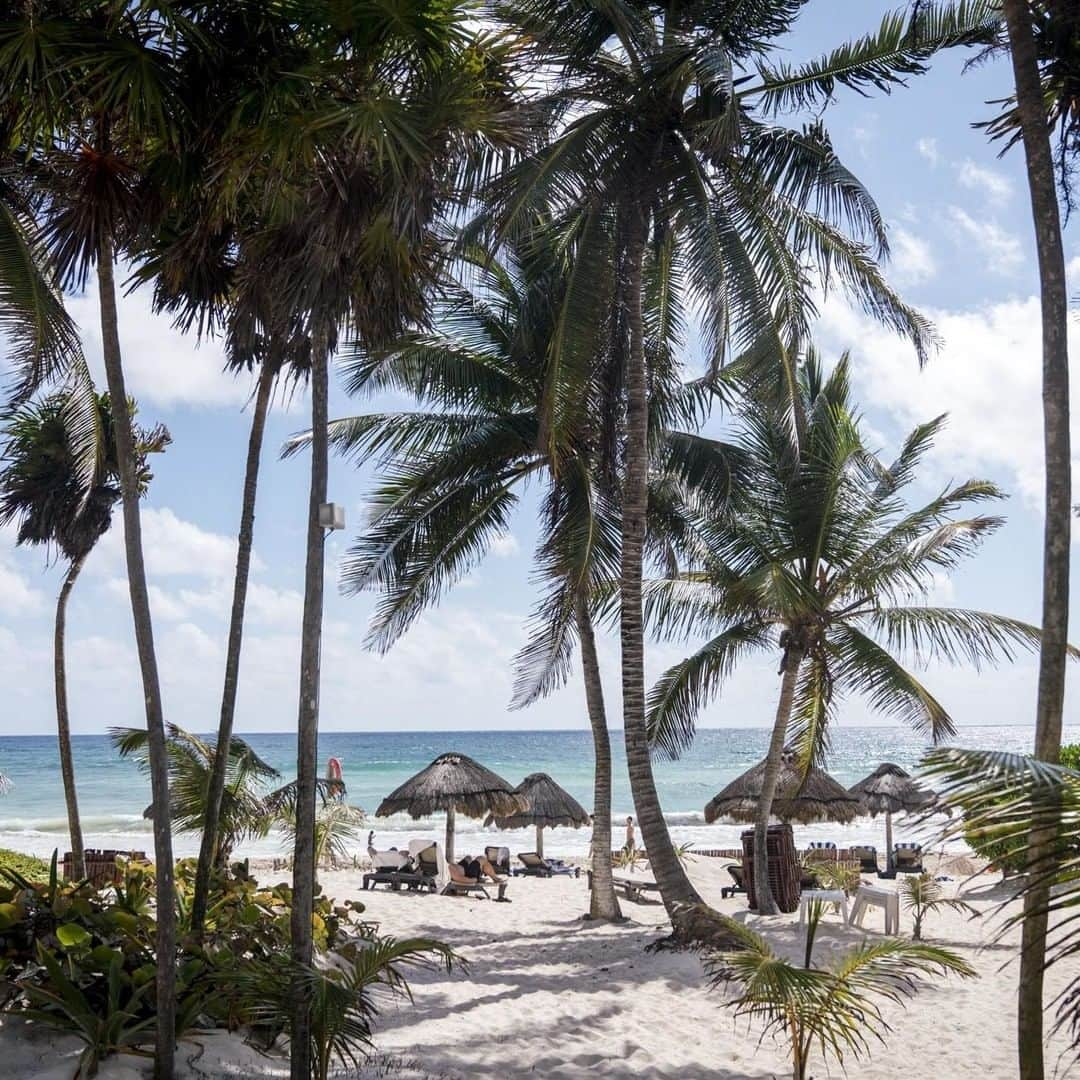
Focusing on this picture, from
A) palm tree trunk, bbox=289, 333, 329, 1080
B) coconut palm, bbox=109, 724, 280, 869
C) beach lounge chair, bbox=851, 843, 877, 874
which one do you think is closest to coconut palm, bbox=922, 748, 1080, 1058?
palm tree trunk, bbox=289, 333, 329, 1080

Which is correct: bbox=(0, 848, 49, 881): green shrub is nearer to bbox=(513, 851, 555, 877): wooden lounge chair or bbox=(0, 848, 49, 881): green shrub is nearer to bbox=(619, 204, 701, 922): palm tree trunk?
bbox=(619, 204, 701, 922): palm tree trunk

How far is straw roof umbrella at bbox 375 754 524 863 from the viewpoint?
56.7ft

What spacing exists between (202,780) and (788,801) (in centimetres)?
1076

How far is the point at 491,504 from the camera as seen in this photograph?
14.4m

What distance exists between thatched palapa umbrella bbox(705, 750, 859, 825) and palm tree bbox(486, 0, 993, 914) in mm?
7012

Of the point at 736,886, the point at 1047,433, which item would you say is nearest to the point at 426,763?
the point at 736,886

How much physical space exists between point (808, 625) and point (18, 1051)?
974 centimetres

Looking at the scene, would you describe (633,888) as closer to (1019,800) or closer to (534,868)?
(534,868)

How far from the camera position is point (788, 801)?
17922mm

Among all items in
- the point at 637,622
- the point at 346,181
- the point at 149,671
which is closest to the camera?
the point at 149,671

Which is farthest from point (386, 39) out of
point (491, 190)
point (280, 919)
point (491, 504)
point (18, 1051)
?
point (491, 504)

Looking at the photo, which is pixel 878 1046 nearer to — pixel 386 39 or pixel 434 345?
pixel 386 39

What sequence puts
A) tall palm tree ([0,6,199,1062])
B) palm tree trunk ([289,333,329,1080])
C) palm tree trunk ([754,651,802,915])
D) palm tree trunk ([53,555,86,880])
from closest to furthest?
tall palm tree ([0,6,199,1062]), palm tree trunk ([289,333,329,1080]), palm tree trunk ([53,555,86,880]), palm tree trunk ([754,651,802,915])

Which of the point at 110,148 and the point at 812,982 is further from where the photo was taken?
the point at 110,148
